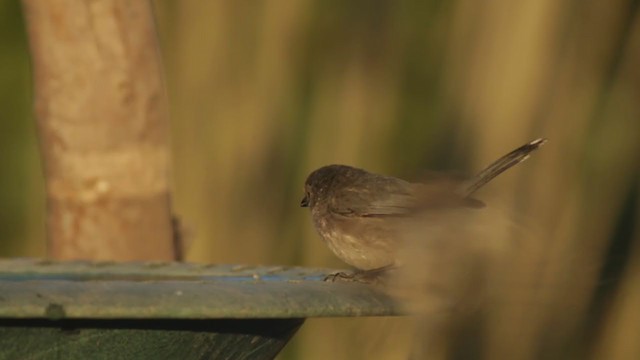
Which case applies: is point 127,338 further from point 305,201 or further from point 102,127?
point 305,201

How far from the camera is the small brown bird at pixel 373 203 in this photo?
134 inches

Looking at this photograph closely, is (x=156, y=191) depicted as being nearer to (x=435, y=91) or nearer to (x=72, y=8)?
(x=72, y=8)

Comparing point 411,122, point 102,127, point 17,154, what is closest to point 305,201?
point 411,122

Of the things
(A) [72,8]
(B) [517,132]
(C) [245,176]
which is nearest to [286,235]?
(C) [245,176]

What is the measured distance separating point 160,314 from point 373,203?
1.59 m

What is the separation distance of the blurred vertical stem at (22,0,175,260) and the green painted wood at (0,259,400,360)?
1.15m

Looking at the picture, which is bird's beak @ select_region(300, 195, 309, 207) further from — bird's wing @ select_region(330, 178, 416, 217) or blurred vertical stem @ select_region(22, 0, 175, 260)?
blurred vertical stem @ select_region(22, 0, 175, 260)

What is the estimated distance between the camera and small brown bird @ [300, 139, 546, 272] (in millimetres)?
3406

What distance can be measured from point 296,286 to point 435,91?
6.72ft

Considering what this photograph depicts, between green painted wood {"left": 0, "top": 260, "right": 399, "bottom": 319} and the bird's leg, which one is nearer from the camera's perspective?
green painted wood {"left": 0, "top": 260, "right": 399, "bottom": 319}

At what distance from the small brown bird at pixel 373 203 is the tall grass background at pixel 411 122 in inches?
16.5

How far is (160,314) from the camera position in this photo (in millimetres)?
2152

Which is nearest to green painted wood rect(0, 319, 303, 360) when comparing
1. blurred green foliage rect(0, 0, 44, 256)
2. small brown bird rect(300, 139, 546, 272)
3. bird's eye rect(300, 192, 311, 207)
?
small brown bird rect(300, 139, 546, 272)

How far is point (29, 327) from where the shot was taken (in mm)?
2174
